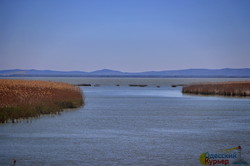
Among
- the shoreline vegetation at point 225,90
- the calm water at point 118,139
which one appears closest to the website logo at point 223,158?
the calm water at point 118,139

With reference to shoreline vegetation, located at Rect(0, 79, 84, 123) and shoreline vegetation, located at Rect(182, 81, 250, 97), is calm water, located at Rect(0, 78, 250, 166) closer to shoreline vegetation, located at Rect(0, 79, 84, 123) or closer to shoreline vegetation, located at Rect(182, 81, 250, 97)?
shoreline vegetation, located at Rect(0, 79, 84, 123)

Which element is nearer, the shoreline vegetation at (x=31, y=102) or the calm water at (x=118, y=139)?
the calm water at (x=118, y=139)

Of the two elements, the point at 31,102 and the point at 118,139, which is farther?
the point at 31,102

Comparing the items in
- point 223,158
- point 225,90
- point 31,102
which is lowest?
point 223,158

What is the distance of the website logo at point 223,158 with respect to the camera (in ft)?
55.3

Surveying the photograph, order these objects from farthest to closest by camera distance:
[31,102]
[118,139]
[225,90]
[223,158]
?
1. [225,90]
2. [31,102]
3. [118,139]
4. [223,158]

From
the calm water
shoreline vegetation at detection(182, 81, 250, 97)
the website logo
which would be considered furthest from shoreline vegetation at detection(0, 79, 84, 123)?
shoreline vegetation at detection(182, 81, 250, 97)

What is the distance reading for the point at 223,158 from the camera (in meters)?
17.5

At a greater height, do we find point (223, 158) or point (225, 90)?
point (225, 90)

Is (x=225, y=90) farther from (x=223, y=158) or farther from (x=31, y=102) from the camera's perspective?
(x=223, y=158)

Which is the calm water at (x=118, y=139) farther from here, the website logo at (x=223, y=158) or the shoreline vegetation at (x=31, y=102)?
the shoreline vegetation at (x=31, y=102)

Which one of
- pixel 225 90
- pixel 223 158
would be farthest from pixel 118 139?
pixel 225 90

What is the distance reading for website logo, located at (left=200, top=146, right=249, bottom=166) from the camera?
16.8 meters

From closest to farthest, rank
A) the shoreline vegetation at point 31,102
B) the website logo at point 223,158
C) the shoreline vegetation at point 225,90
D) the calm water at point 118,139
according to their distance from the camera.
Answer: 1. the website logo at point 223,158
2. the calm water at point 118,139
3. the shoreline vegetation at point 31,102
4. the shoreline vegetation at point 225,90
